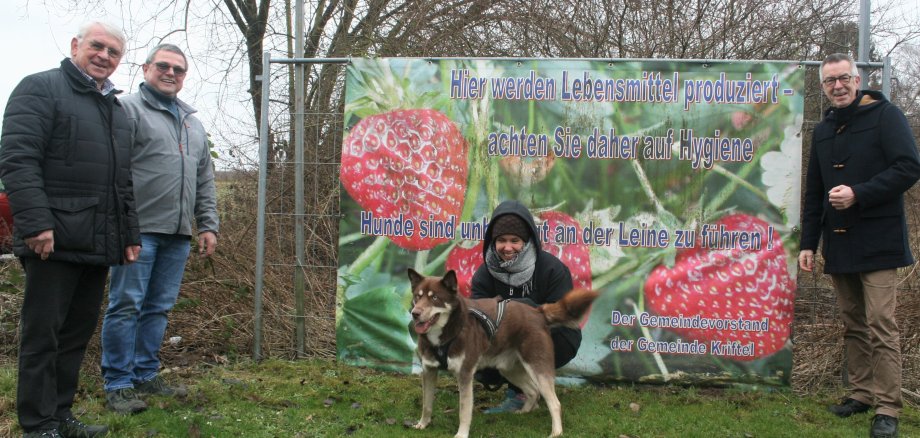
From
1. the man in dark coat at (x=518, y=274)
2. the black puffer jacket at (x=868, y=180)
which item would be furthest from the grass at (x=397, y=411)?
the black puffer jacket at (x=868, y=180)

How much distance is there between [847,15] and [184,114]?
6.94m

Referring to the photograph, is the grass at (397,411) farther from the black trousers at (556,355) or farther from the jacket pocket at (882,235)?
the jacket pocket at (882,235)

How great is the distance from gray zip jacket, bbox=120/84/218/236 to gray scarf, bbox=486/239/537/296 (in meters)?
2.09

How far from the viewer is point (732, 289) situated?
15.5 ft

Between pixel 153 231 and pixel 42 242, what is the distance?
962mm

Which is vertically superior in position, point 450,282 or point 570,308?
point 450,282

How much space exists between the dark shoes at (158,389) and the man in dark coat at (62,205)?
2.29ft

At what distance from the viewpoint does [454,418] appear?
13.4 ft

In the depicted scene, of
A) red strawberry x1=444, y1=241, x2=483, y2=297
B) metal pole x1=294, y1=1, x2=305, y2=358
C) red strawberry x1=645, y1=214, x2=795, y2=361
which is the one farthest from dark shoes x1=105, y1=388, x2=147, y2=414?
red strawberry x1=645, y1=214, x2=795, y2=361

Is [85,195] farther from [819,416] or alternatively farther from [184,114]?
[819,416]

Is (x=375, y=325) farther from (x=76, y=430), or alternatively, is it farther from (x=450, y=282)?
(x=76, y=430)

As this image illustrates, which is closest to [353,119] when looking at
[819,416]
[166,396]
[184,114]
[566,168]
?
[184,114]

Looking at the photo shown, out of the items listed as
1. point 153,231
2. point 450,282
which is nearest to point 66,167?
point 153,231

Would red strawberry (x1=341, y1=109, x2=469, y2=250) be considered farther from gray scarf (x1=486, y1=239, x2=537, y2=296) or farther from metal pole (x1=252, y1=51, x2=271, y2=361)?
gray scarf (x1=486, y1=239, x2=537, y2=296)
